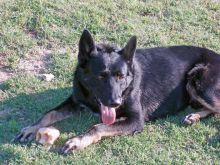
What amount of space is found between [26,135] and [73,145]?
626 mm

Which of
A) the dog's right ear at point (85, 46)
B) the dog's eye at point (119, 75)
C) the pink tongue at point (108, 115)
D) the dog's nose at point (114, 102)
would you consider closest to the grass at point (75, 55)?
the pink tongue at point (108, 115)

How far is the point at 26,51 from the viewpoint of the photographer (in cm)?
787

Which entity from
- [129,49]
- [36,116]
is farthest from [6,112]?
[129,49]

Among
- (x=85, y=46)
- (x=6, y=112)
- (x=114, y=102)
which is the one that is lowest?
(x=6, y=112)

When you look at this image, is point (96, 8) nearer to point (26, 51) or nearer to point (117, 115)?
point (26, 51)

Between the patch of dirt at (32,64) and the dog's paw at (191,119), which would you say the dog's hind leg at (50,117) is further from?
the dog's paw at (191,119)

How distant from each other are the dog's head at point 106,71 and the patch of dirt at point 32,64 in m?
1.57

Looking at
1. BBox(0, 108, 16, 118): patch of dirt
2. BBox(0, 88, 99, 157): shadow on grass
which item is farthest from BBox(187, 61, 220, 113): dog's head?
BBox(0, 108, 16, 118): patch of dirt

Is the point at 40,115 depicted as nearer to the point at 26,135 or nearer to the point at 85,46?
the point at 26,135

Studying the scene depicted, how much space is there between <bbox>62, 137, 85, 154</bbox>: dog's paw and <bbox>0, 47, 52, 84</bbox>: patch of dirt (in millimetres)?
2012

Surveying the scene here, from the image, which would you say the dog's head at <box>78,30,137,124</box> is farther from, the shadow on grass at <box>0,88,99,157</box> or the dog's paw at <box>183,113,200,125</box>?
the dog's paw at <box>183,113,200,125</box>

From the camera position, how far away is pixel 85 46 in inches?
238

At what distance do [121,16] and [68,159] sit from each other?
4.00m

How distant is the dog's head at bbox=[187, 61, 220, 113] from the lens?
21.9 ft
